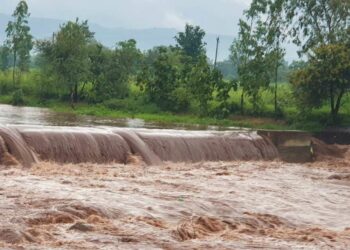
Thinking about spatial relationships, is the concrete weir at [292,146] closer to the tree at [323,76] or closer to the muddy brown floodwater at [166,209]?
the muddy brown floodwater at [166,209]

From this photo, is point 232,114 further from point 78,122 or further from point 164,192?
Result: point 164,192

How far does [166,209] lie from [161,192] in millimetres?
1601

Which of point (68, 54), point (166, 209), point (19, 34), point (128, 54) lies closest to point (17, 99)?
point (68, 54)

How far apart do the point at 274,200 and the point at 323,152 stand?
950 cm

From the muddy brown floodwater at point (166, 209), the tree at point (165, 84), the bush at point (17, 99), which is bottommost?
the muddy brown floodwater at point (166, 209)

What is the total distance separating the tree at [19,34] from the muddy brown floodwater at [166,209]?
30.0 meters

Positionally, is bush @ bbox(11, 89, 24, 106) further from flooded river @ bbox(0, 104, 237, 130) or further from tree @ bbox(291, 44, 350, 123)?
tree @ bbox(291, 44, 350, 123)

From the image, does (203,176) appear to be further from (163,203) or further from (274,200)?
(163,203)

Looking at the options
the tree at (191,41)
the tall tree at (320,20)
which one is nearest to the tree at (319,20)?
the tall tree at (320,20)

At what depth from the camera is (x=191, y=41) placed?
46.9 meters

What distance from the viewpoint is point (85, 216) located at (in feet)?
30.8

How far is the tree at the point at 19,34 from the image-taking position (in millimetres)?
43312

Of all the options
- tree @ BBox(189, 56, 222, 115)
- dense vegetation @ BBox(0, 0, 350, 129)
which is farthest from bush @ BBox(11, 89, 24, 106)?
tree @ BBox(189, 56, 222, 115)

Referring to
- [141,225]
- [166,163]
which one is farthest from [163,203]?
[166,163]
